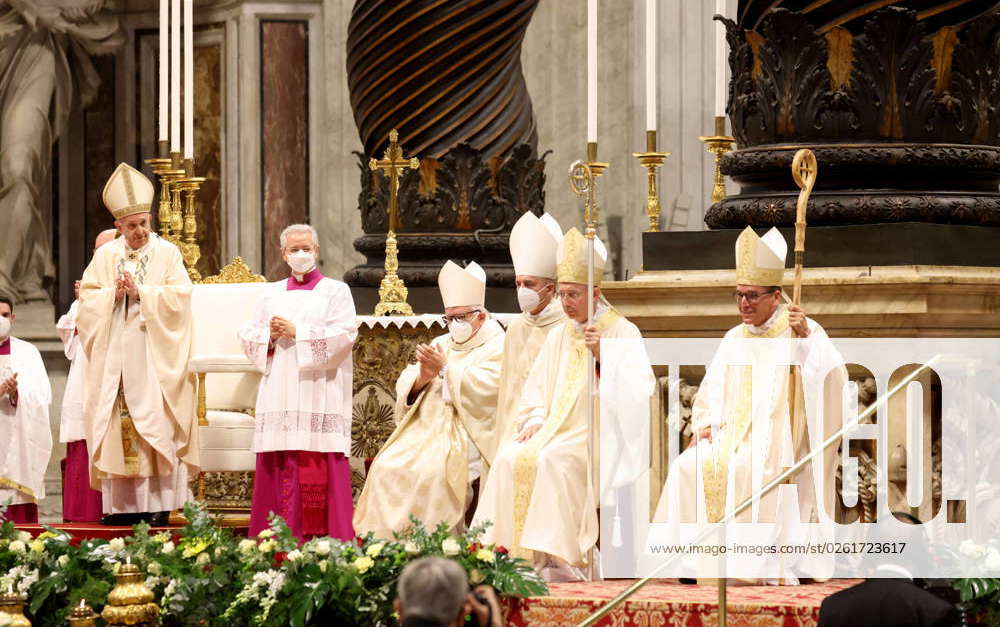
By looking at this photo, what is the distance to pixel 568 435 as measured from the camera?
7621 millimetres

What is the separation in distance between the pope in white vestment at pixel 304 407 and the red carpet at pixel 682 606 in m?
2.24

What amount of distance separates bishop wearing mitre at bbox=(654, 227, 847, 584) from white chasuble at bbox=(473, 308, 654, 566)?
33 centimetres

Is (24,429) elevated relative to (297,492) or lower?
elevated

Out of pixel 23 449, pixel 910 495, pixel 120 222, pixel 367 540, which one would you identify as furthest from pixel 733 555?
pixel 23 449

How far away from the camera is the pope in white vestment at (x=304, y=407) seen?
8859mm

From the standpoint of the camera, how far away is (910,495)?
22.9 ft

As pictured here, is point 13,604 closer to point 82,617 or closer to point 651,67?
point 82,617

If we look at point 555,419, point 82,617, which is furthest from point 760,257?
point 82,617

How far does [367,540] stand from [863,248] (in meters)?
2.04

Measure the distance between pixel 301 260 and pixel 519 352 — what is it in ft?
4.00

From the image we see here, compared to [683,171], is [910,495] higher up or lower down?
lower down

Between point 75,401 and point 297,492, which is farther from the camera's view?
point 75,401

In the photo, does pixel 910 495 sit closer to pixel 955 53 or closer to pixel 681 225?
pixel 955 53

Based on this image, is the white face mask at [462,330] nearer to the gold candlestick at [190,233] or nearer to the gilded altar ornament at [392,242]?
the gilded altar ornament at [392,242]
